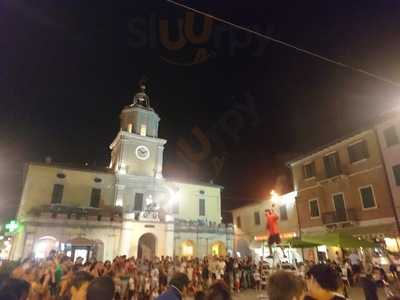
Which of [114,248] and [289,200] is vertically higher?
[289,200]

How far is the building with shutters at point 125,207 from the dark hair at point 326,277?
914 inches

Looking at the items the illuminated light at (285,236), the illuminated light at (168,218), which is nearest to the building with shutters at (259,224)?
the illuminated light at (285,236)

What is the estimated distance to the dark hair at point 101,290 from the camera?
121 inches

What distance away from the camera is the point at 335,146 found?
22.2m

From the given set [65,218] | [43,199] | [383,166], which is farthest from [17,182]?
[383,166]

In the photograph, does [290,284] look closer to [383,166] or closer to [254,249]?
[383,166]

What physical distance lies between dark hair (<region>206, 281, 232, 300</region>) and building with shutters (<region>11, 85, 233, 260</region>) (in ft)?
73.5

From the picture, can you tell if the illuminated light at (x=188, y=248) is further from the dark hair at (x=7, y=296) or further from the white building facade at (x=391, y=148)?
the dark hair at (x=7, y=296)

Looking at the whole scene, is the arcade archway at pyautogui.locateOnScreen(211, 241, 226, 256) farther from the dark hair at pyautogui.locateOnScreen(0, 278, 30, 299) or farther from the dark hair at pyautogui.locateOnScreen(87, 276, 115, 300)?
the dark hair at pyautogui.locateOnScreen(87, 276, 115, 300)

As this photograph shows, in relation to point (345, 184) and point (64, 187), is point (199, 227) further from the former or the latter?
point (345, 184)

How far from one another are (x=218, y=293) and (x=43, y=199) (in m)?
27.8

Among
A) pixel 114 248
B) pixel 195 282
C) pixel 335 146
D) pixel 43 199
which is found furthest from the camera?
pixel 43 199

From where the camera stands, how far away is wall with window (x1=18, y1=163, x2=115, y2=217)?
26.1 meters

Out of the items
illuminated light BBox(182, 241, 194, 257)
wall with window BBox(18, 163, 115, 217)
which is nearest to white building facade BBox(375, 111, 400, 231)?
illuminated light BBox(182, 241, 194, 257)
